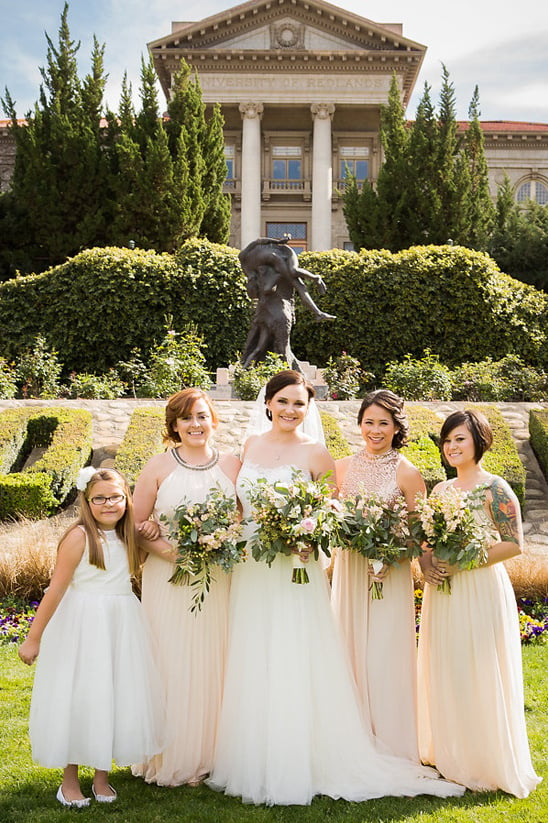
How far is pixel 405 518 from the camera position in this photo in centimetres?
395

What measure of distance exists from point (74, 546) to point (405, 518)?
169 centimetres

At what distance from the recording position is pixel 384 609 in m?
4.11

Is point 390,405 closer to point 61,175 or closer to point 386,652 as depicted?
point 386,652

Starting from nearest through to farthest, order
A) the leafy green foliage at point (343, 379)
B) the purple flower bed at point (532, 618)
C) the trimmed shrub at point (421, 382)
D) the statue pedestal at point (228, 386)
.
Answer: the purple flower bed at point (532, 618) → the statue pedestal at point (228, 386) → the trimmed shrub at point (421, 382) → the leafy green foliage at point (343, 379)

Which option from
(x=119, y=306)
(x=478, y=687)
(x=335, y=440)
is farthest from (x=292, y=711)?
(x=119, y=306)

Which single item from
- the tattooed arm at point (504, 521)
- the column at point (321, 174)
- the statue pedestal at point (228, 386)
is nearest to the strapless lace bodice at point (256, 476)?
the tattooed arm at point (504, 521)

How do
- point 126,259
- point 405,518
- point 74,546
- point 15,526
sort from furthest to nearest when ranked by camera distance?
point 126,259 < point 15,526 < point 405,518 < point 74,546

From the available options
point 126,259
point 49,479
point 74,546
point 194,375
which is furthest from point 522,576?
point 126,259

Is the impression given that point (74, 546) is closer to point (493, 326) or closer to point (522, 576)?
point (522, 576)

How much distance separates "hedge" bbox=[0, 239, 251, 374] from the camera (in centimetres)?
1762

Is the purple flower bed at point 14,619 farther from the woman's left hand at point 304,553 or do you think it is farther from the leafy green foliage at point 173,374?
the leafy green foliage at point 173,374

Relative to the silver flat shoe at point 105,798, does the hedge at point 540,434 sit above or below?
above

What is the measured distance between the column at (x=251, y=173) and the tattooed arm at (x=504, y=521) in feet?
96.1

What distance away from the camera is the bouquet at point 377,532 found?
152 inches
